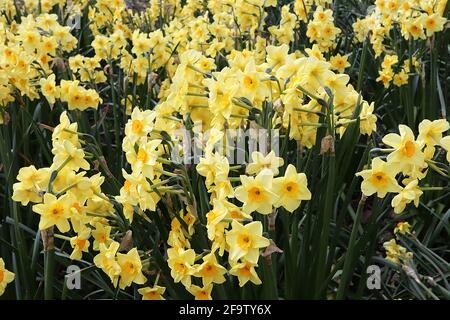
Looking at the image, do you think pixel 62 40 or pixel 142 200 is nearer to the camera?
pixel 142 200

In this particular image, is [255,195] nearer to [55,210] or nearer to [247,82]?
[247,82]

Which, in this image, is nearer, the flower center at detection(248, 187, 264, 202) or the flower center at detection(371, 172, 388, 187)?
the flower center at detection(248, 187, 264, 202)

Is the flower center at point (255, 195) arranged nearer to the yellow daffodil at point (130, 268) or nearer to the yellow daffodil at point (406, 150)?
the yellow daffodil at point (406, 150)

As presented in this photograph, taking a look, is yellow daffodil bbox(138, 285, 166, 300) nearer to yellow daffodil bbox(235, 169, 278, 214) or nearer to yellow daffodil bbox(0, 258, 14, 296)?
yellow daffodil bbox(0, 258, 14, 296)

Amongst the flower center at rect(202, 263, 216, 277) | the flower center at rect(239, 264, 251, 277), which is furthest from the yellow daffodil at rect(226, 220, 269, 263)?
the flower center at rect(202, 263, 216, 277)

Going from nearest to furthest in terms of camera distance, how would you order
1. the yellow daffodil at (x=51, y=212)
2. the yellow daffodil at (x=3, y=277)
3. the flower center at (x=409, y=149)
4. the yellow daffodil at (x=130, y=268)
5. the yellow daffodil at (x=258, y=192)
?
the yellow daffodil at (x=258, y=192) < the flower center at (x=409, y=149) < the yellow daffodil at (x=51, y=212) < the yellow daffodil at (x=130, y=268) < the yellow daffodil at (x=3, y=277)

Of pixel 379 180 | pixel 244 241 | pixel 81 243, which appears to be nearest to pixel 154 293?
pixel 81 243

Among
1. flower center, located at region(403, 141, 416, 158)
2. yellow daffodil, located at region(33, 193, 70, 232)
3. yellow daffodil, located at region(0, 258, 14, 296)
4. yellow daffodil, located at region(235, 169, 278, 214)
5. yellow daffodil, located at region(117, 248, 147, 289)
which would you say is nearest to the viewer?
yellow daffodil, located at region(235, 169, 278, 214)

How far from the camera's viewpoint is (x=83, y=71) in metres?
3.39

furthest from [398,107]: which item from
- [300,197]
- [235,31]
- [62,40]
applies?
[300,197]

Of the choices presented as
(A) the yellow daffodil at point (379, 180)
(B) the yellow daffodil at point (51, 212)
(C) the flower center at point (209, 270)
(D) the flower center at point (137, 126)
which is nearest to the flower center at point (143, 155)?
(D) the flower center at point (137, 126)

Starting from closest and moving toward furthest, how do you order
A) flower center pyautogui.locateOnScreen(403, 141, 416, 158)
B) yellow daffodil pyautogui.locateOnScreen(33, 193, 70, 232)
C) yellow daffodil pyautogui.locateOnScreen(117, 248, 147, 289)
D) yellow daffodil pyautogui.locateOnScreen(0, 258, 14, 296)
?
flower center pyautogui.locateOnScreen(403, 141, 416, 158)
yellow daffodil pyautogui.locateOnScreen(33, 193, 70, 232)
yellow daffodil pyautogui.locateOnScreen(117, 248, 147, 289)
yellow daffodil pyautogui.locateOnScreen(0, 258, 14, 296)
